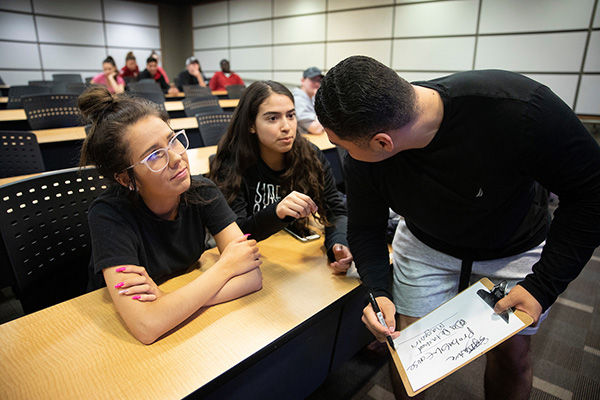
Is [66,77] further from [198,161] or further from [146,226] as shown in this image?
[146,226]

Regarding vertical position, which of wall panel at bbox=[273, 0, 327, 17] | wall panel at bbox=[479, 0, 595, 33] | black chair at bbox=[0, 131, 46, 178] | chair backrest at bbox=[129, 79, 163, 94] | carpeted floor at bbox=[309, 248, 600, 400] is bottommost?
carpeted floor at bbox=[309, 248, 600, 400]

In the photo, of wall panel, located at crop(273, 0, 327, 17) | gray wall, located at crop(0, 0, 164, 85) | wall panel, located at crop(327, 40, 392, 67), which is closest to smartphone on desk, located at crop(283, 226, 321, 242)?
wall panel, located at crop(327, 40, 392, 67)

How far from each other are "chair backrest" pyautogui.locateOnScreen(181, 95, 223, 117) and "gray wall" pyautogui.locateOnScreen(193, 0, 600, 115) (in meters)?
3.27

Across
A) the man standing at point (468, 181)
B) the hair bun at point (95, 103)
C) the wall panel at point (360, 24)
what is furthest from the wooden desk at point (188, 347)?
the wall panel at point (360, 24)

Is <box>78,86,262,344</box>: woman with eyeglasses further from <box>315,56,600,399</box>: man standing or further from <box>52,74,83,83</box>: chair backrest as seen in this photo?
<box>52,74,83,83</box>: chair backrest

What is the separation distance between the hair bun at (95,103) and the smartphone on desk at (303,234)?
77 centimetres

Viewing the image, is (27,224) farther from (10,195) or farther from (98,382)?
(98,382)

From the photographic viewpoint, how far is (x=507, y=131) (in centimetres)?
79

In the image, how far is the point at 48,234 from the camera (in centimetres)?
113

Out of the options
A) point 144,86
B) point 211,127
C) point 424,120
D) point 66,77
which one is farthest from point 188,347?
point 66,77

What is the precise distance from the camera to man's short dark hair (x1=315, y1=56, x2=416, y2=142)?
718 mm

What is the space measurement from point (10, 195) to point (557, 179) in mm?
1425

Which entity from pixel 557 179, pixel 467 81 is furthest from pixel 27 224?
pixel 557 179

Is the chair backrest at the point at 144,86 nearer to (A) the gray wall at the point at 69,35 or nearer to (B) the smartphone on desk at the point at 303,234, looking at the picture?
(A) the gray wall at the point at 69,35
